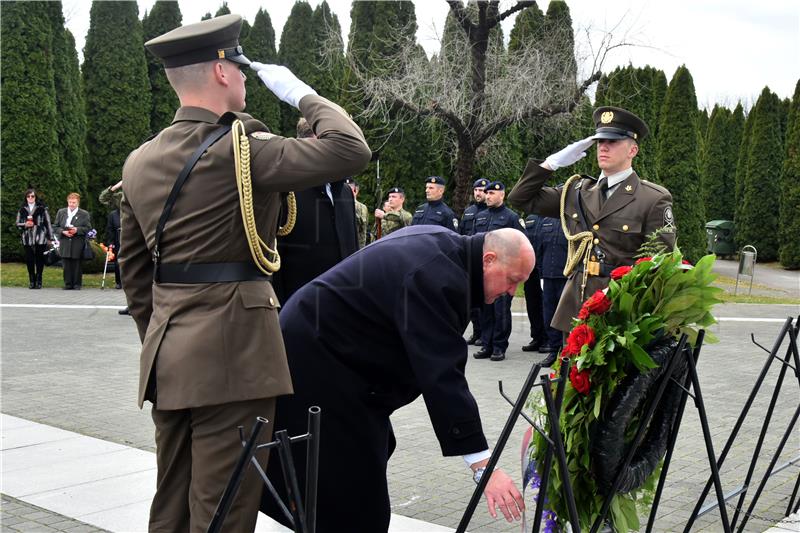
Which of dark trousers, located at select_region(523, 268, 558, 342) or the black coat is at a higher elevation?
the black coat

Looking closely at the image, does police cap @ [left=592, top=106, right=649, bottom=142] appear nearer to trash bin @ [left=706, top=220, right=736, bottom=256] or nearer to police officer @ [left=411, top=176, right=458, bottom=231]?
police officer @ [left=411, top=176, right=458, bottom=231]

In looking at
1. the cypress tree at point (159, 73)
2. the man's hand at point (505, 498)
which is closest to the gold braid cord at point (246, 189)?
the man's hand at point (505, 498)

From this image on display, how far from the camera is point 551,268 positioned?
10711 millimetres

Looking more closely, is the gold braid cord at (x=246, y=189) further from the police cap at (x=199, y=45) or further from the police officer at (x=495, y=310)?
the police officer at (x=495, y=310)

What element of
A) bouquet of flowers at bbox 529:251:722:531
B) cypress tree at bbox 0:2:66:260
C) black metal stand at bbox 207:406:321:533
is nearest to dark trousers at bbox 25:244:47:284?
cypress tree at bbox 0:2:66:260

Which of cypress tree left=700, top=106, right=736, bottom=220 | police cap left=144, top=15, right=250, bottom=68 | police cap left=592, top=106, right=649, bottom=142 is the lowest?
police cap left=144, top=15, right=250, bottom=68

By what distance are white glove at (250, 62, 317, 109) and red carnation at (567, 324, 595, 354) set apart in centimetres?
136

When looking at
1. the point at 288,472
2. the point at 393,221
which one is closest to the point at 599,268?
the point at 288,472

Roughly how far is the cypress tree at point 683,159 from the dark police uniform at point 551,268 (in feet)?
53.6

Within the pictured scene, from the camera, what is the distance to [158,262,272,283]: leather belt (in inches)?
113

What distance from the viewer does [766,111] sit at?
31094mm

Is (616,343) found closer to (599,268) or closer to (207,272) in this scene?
(207,272)

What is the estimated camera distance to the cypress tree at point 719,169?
3469 cm

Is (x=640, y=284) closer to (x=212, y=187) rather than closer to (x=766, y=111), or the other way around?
(x=212, y=187)
